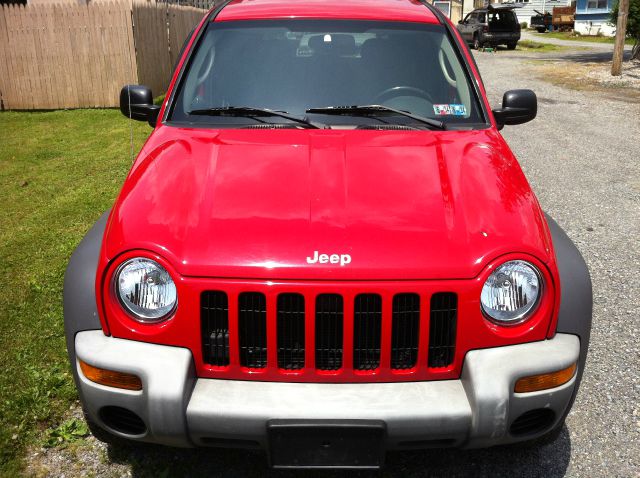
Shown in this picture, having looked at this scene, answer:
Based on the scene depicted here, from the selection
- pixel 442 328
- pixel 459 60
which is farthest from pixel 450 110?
pixel 442 328

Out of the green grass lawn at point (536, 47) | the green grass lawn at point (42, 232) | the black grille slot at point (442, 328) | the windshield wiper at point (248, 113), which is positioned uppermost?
the windshield wiper at point (248, 113)

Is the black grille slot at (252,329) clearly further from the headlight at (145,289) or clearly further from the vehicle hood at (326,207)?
the headlight at (145,289)

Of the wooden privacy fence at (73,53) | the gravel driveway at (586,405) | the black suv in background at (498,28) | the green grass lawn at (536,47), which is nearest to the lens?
the gravel driveway at (586,405)

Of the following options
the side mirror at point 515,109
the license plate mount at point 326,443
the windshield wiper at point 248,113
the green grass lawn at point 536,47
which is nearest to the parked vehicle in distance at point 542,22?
the green grass lawn at point 536,47

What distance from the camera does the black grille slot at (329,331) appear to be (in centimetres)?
237

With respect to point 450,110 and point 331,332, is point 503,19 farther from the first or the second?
point 331,332

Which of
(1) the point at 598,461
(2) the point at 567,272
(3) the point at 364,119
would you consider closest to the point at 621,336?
(1) the point at 598,461

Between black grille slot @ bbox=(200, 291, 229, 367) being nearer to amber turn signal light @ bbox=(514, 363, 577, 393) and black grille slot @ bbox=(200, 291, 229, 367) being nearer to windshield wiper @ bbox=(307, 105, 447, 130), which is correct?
amber turn signal light @ bbox=(514, 363, 577, 393)

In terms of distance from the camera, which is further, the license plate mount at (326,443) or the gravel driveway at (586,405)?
the gravel driveway at (586,405)

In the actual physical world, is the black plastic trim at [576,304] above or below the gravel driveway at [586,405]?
above

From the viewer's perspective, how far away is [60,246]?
5.69m

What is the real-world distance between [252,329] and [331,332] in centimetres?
29

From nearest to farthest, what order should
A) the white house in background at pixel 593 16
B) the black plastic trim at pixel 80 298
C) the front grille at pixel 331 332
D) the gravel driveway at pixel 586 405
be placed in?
1. the front grille at pixel 331 332
2. the black plastic trim at pixel 80 298
3. the gravel driveway at pixel 586 405
4. the white house in background at pixel 593 16

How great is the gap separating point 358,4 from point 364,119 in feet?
3.49
